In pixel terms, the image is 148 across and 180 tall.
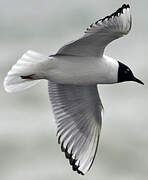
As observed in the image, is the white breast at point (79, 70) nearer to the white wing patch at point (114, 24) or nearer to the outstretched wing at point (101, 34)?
the outstretched wing at point (101, 34)

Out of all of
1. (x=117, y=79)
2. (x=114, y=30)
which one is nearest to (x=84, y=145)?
(x=117, y=79)

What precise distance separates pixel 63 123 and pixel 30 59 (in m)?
0.58

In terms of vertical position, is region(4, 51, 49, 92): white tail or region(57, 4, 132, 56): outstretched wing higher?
region(57, 4, 132, 56): outstretched wing

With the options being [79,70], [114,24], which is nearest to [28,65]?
[79,70]

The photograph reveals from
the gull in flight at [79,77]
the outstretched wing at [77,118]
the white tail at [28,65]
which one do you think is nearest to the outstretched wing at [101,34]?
the gull in flight at [79,77]

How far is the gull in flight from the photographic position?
384cm

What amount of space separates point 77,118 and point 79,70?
1.72 ft

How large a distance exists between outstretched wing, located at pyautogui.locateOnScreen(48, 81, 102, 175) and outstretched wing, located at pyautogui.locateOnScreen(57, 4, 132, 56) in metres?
0.39

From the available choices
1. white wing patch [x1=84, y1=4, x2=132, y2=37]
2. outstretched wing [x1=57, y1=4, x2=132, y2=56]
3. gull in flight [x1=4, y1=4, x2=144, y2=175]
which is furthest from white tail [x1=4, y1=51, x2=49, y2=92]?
white wing patch [x1=84, y1=4, x2=132, y2=37]

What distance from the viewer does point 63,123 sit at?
175 inches

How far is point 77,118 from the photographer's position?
14.7 feet

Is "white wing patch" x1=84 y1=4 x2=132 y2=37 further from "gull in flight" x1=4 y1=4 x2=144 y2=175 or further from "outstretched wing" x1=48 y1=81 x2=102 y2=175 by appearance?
"outstretched wing" x1=48 y1=81 x2=102 y2=175

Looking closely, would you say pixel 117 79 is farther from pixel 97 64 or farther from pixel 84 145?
pixel 84 145

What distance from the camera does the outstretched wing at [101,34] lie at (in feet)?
12.3
